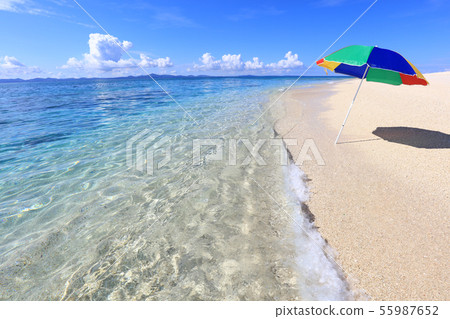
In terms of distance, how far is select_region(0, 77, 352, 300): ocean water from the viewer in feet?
9.23

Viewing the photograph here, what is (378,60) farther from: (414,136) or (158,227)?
(158,227)

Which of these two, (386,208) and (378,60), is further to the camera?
(378,60)

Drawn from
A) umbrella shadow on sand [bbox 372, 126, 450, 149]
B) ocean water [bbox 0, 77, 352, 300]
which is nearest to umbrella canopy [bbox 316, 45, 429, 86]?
umbrella shadow on sand [bbox 372, 126, 450, 149]

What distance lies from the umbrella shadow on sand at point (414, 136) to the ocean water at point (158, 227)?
397 centimetres

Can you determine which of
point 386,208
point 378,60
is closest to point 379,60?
point 378,60

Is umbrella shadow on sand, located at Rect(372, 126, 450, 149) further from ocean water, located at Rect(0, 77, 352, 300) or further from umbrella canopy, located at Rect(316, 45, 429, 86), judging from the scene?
ocean water, located at Rect(0, 77, 352, 300)

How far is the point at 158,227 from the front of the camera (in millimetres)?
3961

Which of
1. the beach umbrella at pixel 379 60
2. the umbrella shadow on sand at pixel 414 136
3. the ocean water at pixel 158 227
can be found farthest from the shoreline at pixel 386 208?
the beach umbrella at pixel 379 60

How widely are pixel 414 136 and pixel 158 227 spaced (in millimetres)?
8746

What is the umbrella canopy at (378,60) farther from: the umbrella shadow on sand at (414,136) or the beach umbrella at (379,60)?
the umbrella shadow on sand at (414,136)

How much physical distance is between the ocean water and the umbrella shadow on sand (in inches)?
156

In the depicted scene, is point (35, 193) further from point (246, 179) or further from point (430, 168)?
point (430, 168)
